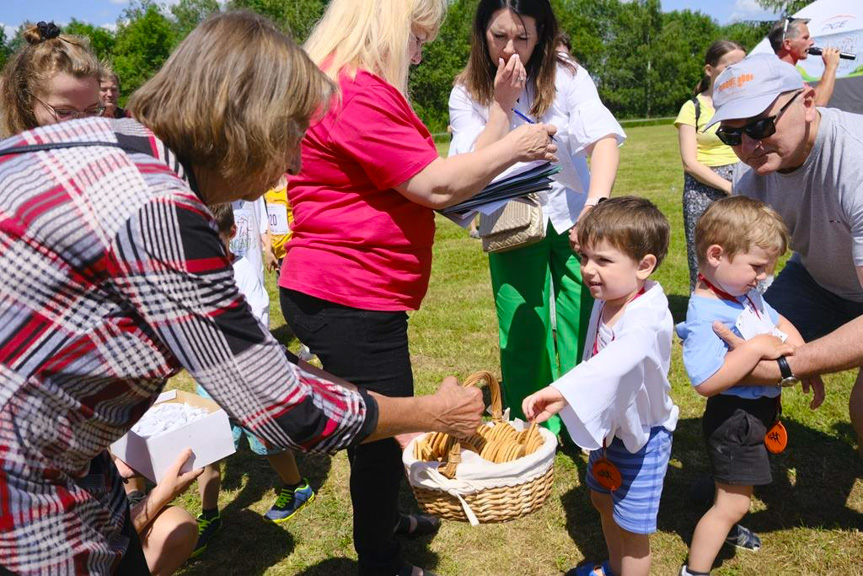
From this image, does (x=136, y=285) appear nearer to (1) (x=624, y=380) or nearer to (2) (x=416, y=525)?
(1) (x=624, y=380)

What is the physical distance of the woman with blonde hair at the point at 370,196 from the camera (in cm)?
213

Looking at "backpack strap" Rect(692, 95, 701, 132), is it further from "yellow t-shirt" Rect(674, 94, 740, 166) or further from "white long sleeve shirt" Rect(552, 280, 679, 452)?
"white long sleeve shirt" Rect(552, 280, 679, 452)

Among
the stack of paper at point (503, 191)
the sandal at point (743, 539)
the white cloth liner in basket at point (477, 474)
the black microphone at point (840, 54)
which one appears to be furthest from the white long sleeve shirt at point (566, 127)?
the black microphone at point (840, 54)

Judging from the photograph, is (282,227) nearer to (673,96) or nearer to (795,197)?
(795,197)

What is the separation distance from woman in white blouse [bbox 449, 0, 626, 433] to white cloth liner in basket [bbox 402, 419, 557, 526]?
3.75 feet

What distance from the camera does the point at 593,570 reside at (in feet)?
9.55

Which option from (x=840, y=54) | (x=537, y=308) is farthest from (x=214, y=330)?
(x=840, y=54)

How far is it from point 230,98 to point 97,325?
0.49 metres

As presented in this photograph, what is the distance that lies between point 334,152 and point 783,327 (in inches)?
74.2

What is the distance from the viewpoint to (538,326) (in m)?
3.81

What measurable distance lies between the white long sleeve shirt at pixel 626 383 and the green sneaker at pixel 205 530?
1986 millimetres

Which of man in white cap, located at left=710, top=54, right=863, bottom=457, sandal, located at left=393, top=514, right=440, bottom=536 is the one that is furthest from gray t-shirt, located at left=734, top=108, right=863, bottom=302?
sandal, located at left=393, top=514, right=440, bottom=536

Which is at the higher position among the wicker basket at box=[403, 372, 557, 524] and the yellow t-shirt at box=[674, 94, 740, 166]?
the yellow t-shirt at box=[674, 94, 740, 166]

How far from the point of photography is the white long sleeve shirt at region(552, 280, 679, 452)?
2.25 meters
